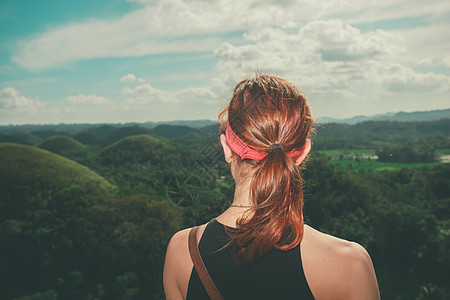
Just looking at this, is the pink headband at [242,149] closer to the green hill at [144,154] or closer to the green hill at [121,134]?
the green hill at [144,154]

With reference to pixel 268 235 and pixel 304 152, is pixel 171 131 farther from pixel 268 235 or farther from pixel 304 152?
pixel 268 235

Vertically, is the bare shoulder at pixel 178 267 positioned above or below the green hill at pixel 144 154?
above

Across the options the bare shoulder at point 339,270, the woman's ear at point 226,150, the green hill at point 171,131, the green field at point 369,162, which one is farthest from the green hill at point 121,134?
the bare shoulder at point 339,270

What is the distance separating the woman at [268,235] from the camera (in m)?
1.23

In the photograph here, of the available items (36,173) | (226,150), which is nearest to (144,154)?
(36,173)

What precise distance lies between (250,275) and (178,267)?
0.35 metres

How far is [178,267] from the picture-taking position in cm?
145

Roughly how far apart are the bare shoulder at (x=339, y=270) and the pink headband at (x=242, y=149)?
1.37 feet

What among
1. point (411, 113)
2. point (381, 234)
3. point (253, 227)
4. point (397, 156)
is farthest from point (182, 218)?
point (411, 113)

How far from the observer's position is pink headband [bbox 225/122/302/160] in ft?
4.64

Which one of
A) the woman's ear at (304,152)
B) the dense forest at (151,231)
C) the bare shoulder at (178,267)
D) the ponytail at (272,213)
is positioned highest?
the woman's ear at (304,152)

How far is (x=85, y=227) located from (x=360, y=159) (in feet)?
184

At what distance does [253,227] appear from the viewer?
1341 millimetres

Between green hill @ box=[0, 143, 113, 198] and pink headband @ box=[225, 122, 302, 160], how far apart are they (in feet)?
157
